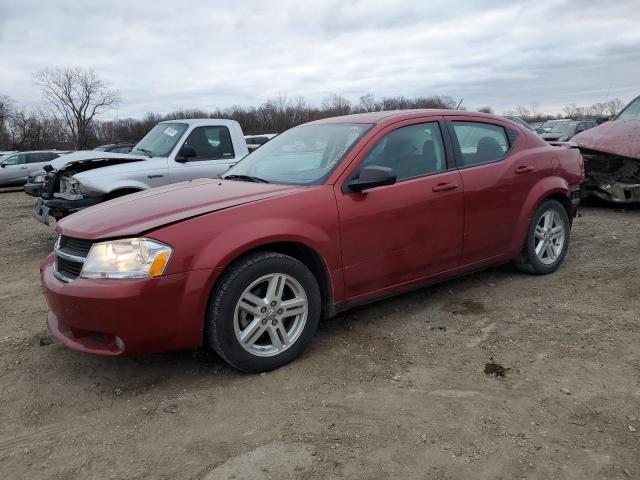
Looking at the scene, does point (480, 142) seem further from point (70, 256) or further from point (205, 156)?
point (205, 156)

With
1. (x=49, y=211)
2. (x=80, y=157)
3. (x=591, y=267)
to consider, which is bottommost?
(x=591, y=267)

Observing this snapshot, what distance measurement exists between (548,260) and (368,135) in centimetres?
247

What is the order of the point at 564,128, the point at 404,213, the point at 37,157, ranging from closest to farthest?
1. the point at 404,213
2. the point at 37,157
3. the point at 564,128

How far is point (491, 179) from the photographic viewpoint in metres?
4.47

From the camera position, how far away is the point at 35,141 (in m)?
55.4

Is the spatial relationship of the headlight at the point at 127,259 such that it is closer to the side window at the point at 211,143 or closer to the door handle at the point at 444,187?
the door handle at the point at 444,187

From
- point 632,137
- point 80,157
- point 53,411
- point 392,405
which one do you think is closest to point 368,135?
point 392,405

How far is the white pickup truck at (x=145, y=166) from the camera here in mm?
6684

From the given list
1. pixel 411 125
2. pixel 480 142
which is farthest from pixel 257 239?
pixel 480 142

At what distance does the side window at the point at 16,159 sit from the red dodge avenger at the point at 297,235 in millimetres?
19229

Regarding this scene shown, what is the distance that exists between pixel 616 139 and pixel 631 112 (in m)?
1.33

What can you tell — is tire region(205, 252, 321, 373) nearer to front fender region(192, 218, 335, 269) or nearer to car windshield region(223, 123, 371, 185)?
front fender region(192, 218, 335, 269)

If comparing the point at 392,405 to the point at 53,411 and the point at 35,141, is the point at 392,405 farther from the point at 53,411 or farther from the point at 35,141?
the point at 35,141

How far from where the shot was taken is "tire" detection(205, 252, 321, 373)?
3.13m
